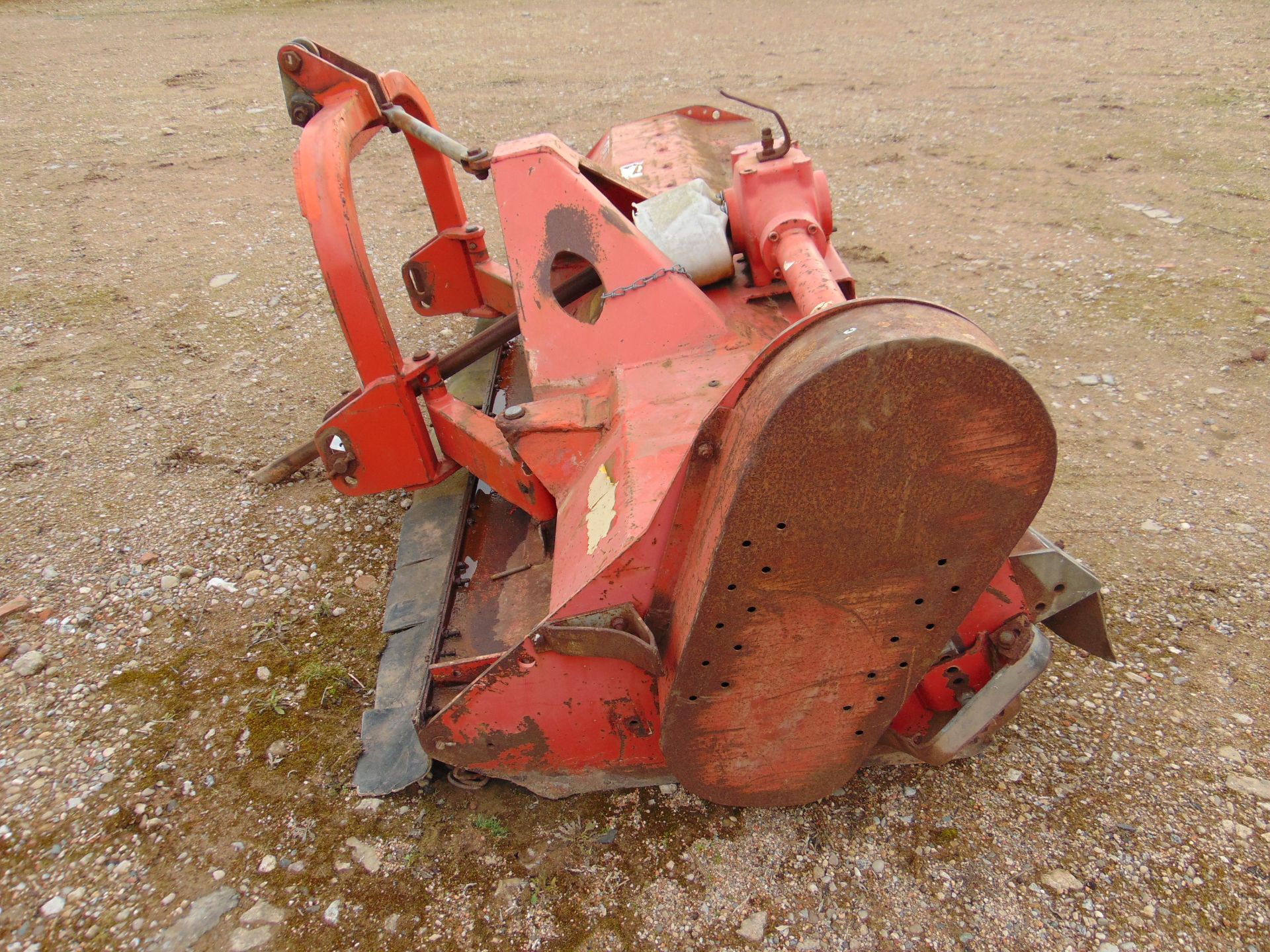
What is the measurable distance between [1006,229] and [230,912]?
18.0 feet

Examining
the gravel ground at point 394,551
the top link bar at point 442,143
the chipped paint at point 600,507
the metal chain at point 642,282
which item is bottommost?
the gravel ground at point 394,551

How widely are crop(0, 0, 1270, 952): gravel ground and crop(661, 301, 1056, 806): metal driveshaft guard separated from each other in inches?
22.2

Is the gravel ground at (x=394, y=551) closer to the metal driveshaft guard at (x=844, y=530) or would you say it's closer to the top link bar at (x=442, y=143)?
the metal driveshaft guard at (x=844, y=530)

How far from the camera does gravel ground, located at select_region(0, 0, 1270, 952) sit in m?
2.30

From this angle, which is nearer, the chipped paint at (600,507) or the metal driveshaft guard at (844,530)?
the metal driveshaft guard at (844,530)

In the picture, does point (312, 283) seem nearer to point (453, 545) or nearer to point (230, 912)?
point (453, 545)

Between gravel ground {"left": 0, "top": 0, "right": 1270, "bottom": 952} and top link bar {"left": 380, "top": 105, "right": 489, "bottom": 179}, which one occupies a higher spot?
top link bar {"left": 380, "top": 105, "right": 489, "bottom": 179}

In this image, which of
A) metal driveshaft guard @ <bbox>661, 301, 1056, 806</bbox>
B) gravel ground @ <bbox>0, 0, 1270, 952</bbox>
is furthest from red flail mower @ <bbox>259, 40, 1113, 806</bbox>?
gravel ground @ <bbox>0, 0, 1270, 952</bbox>

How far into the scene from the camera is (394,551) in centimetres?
353

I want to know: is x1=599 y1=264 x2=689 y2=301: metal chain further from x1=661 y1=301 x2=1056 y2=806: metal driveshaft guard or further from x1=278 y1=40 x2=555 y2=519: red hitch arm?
x1=661 y1=301 x2=1056 y2=806: metal driveshaft guard

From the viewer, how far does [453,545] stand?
316 centimetres

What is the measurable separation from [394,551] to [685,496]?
2001 mm

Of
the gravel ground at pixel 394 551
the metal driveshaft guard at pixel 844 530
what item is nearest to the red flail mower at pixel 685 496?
the metal driveshaft guard at pixel 844 530

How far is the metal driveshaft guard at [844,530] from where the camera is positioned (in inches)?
58.3
